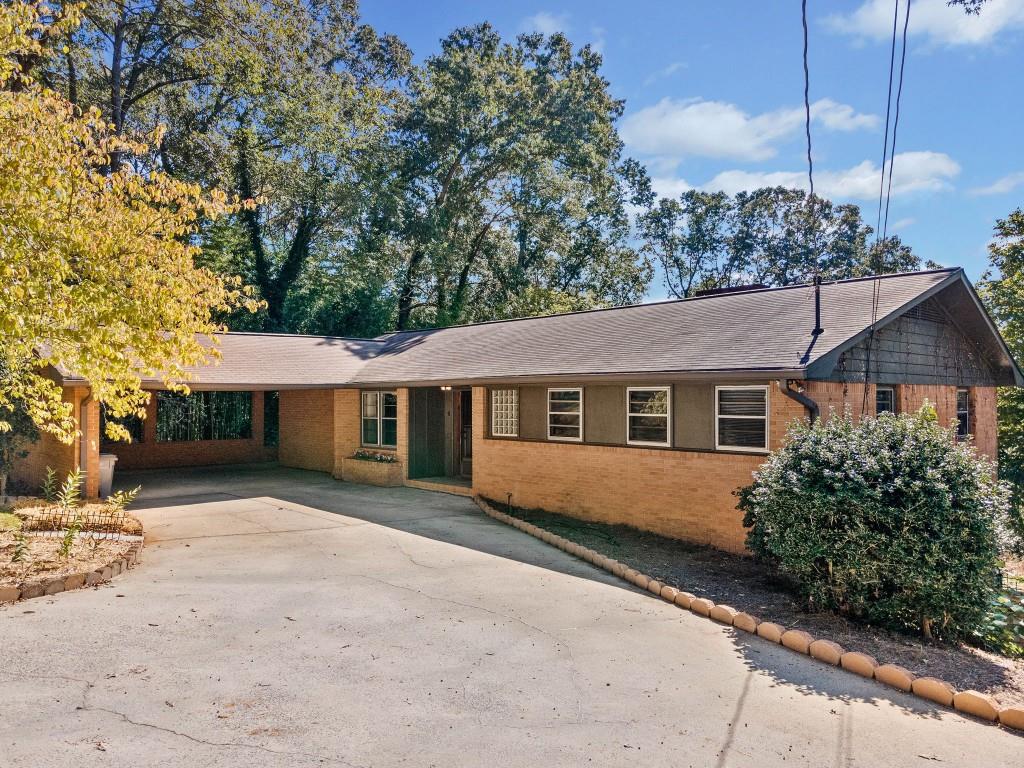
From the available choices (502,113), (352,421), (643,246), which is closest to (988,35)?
(352,421)

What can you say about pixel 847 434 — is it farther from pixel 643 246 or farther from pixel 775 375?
pixel 643 246

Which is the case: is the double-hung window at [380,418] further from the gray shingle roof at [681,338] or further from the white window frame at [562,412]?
the white window frame at [562,412]

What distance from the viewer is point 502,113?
96.1 feet

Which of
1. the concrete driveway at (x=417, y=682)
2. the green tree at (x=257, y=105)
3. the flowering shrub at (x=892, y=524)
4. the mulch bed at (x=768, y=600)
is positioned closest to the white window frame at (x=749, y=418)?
the mulch bed at (x=768, y=600)

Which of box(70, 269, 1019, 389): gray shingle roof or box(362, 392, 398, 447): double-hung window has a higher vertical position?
box(70, 269, 1019, 389): gray shingle roof

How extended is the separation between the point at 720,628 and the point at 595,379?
5152mm

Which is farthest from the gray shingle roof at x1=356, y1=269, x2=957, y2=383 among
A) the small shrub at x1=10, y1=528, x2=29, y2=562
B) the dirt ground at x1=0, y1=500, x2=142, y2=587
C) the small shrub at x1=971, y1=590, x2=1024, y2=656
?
the small shrub at x1=10, y1=528, x2=29, y2=562

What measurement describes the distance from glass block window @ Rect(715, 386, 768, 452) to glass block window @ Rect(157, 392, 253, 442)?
15.7m

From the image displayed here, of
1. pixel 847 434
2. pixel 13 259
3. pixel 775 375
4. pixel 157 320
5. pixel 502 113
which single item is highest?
pixel 502 113

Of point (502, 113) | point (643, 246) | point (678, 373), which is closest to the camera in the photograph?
point (678, 373)

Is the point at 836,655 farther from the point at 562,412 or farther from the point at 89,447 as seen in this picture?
the point at 89,447

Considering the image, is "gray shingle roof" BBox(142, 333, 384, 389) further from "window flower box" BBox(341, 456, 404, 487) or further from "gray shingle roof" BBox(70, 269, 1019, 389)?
"window flower box" BBox(341, 456, 404, 487)

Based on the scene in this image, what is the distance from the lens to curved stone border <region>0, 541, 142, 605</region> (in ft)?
21.7

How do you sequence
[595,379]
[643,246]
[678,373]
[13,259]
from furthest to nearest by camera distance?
1. [643,246]
2. [595,379]
3. [678,373]
4. [13,259]
